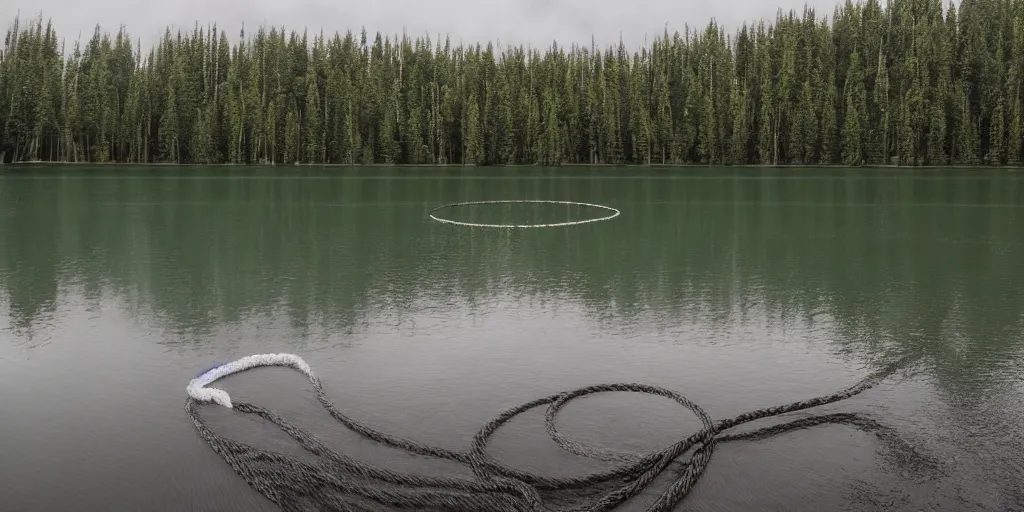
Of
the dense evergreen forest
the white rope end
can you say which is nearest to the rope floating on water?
the white rope end

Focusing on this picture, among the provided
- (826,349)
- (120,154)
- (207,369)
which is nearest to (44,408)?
(207,369)

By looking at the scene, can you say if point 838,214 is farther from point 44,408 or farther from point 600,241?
point 44,408

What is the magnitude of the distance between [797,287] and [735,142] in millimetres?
73548

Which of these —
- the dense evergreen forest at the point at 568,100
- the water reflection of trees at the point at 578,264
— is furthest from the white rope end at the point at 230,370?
the dense evergreen forest at the point at 568,100

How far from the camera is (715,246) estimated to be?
17734mm

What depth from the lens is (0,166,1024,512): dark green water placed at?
6051mm

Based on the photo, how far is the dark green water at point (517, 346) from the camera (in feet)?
19.9

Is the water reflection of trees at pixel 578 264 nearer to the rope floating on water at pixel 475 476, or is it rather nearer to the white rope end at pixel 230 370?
the white rope end at pixel 230 370

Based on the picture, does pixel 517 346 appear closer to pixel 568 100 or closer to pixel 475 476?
pixel 475 476

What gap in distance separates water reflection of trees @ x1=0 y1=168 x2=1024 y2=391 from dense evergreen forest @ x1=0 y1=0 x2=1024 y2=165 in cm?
5795

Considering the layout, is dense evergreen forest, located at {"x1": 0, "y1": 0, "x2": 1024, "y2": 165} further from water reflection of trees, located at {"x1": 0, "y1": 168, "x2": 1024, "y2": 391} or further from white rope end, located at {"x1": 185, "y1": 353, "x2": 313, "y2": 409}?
white rope end, located at {"x1": 185, "y1": 353, "x2": 313, "y2": 409}

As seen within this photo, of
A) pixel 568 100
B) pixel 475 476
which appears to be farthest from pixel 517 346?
pixel 568 100

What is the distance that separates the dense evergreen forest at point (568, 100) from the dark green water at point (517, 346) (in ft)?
220

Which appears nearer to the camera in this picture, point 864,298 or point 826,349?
point 826,349
